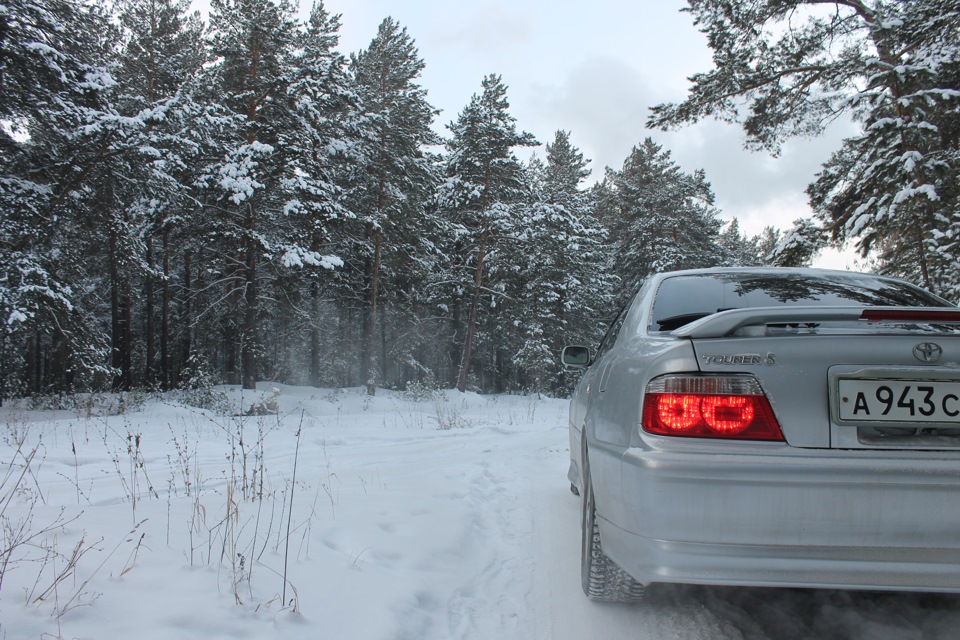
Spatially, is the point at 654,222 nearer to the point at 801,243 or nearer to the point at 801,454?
the point at 801,243

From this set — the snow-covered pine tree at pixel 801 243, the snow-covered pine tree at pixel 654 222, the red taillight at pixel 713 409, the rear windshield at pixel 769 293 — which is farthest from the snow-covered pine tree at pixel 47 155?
the snow-covered pine tree at pixel 654 222

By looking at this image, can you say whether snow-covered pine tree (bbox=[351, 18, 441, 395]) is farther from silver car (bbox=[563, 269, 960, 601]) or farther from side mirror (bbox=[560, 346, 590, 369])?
silver car (bbox=[563, 269, 960, 601])

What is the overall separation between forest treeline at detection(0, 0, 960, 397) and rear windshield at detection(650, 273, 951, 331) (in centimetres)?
907

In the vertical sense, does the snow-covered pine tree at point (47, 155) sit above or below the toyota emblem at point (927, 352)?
above

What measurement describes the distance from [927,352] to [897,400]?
0.20 metres

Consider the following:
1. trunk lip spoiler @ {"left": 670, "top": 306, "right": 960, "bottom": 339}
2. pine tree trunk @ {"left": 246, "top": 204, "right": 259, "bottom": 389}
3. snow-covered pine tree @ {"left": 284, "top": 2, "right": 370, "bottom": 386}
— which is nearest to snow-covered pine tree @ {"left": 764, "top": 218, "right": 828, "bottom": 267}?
trunk lip spoiler @ {"left": 670, "top": 306, "right": 960, "bottom": 339}

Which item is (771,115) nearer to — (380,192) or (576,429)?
(576,429)

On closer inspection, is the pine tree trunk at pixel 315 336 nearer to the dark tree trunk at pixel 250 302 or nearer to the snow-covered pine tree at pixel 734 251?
the dark tree trunk at pixel 250 302

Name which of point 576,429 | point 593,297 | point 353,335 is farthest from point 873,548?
point 593,297

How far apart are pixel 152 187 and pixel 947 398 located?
52.3 feet

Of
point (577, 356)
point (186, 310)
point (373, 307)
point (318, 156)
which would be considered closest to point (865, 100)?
point (577, 356)

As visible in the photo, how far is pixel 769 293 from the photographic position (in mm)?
2789

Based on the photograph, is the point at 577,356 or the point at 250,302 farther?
the point at 250,302

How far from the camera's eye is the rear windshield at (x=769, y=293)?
2.66 metres
